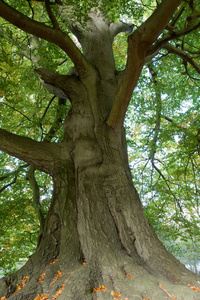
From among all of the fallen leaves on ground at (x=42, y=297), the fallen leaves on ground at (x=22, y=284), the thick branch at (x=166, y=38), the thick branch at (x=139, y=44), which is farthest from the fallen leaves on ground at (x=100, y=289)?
the thick branch at (x=166, y=38)

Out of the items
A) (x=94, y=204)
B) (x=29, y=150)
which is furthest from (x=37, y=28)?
(x=94, y=204)

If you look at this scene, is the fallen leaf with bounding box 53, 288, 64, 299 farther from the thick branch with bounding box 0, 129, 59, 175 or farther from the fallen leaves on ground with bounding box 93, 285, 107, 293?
the thick branch with bounding box 0, 129, 59, 175

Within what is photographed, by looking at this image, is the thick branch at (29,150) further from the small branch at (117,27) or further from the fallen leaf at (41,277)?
the small branch at (117,27)

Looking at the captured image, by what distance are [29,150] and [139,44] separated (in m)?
1.97

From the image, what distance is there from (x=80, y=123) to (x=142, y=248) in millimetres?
1997

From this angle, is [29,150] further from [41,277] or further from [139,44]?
[139,44]

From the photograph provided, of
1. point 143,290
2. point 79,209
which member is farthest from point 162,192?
point 143,290

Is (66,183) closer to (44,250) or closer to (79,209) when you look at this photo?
(79,209)

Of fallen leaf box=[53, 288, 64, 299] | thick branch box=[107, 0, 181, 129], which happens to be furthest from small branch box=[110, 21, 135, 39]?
fallen leaf box=[53, 288, 64, 299]

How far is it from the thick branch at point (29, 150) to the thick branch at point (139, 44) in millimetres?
1064

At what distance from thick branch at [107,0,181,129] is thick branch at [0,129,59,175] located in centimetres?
106

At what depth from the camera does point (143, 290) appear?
6.46 ft

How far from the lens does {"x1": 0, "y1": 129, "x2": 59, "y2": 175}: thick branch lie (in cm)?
316

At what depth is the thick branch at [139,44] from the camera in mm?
2600
